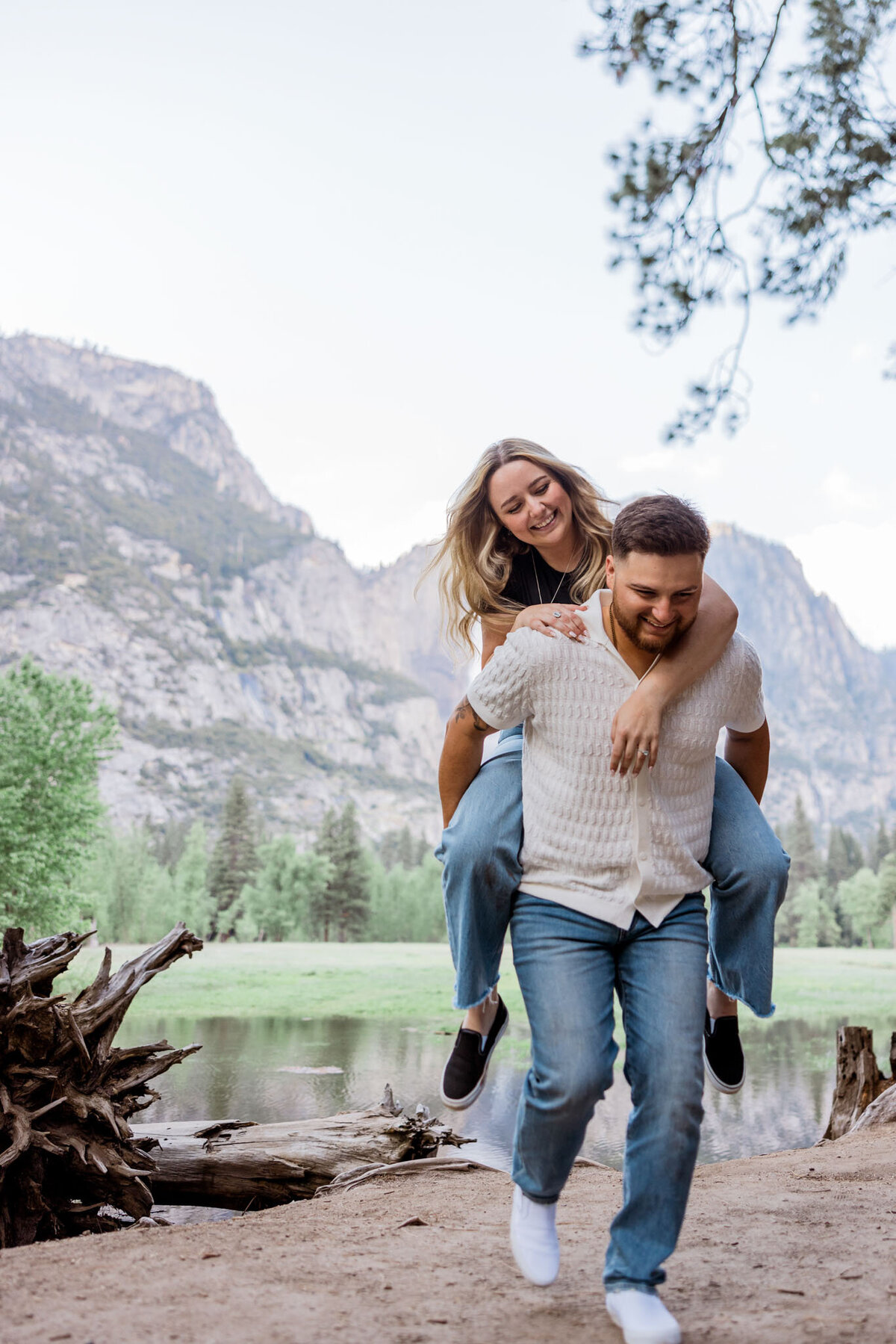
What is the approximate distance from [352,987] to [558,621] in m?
19.6

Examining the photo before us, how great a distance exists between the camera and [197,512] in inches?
6073

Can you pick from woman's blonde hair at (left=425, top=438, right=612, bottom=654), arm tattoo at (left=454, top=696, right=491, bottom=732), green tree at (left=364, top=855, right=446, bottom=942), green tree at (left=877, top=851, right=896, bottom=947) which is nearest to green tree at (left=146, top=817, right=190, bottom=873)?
green tree at (left=364, top=855, right=446, bottom=942)

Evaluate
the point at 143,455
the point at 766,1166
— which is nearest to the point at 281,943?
the point at 766,1166

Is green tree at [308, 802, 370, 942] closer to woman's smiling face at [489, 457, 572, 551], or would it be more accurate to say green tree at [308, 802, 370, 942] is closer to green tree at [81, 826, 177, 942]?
green tree at [81, 826, 177, 942]

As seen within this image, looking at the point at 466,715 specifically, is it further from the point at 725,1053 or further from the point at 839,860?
the point at 839,860

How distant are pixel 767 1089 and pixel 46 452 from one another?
14628cm

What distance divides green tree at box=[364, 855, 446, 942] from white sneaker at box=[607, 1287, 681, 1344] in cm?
3294

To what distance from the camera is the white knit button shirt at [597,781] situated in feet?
6.95

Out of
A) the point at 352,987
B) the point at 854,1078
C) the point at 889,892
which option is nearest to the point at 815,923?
the point at 889,892

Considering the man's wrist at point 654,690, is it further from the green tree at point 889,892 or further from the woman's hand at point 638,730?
the green tree at point 889,892

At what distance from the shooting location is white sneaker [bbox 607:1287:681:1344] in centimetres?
195

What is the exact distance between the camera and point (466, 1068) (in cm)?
253

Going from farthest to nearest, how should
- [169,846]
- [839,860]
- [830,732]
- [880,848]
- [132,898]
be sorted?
[830,732], [169,846], [839,860], [880,848], [132,898]

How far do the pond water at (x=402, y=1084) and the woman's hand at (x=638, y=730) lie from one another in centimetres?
653
